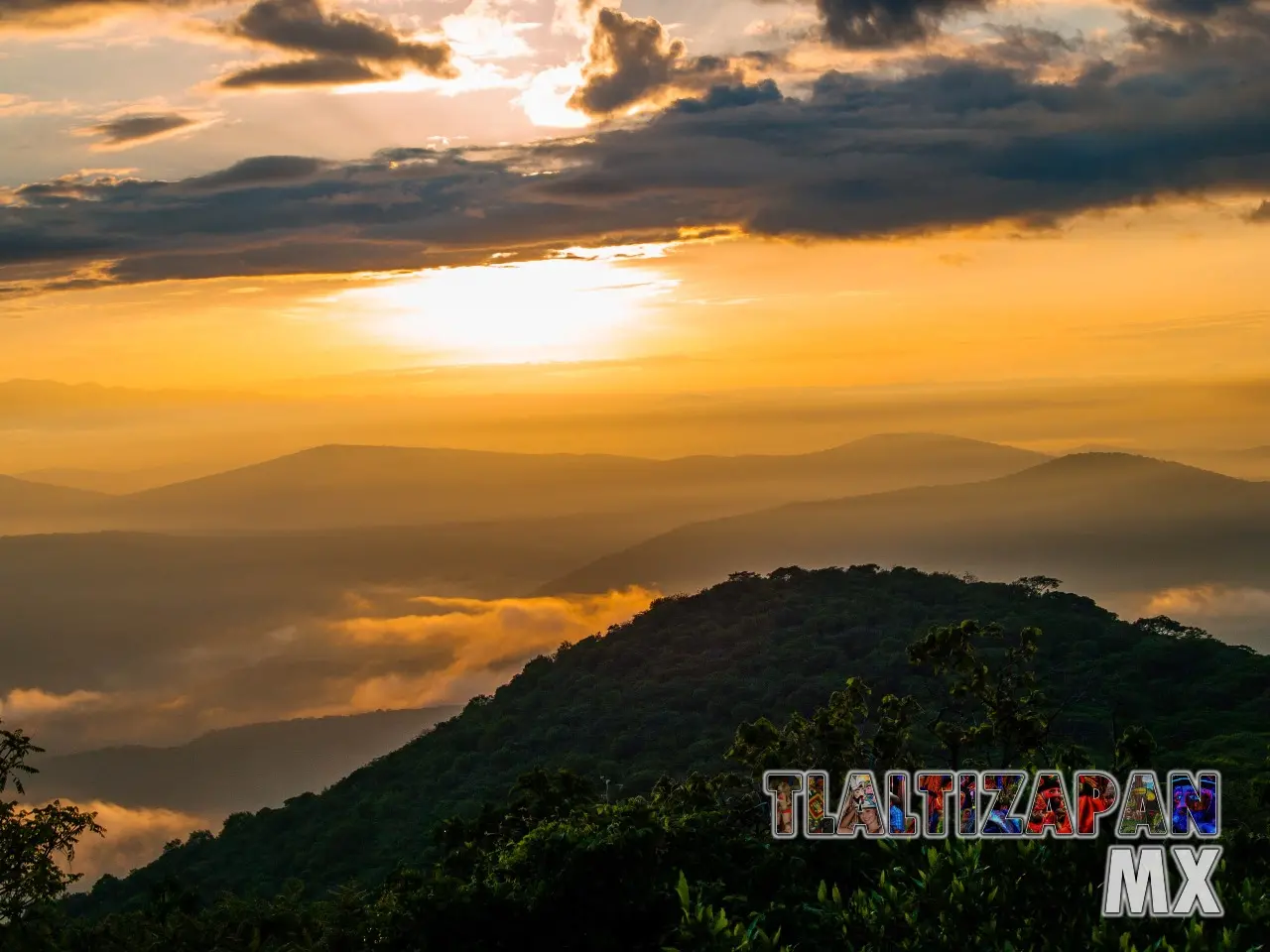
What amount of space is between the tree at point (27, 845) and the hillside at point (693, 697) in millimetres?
29520

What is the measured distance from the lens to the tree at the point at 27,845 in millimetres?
24922

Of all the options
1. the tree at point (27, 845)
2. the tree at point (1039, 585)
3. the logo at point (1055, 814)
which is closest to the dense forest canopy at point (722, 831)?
the logo at point (1055, 814)

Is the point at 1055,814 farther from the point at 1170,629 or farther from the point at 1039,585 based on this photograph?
the point at 1039,585

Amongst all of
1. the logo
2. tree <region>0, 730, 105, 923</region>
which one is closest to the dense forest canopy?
the logo

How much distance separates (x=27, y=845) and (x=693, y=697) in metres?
69.7

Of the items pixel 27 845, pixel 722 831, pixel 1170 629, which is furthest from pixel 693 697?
pixel 27 845

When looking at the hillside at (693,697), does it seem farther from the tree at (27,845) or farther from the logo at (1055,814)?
the logo at (1055,814)

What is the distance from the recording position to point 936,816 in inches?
974

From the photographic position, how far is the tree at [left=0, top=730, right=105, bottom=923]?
24922 mm

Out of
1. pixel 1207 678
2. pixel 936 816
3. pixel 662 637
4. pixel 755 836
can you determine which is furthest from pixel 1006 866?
pixel 662 637

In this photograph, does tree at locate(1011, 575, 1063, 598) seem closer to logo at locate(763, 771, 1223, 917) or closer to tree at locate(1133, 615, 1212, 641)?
tree at locate(1133, 615, 1212, 641)

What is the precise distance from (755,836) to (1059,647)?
71.0 meters

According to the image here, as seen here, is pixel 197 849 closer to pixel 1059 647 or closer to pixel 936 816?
pixel 1059 647

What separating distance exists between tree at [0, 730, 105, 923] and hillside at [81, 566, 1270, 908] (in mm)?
29520
